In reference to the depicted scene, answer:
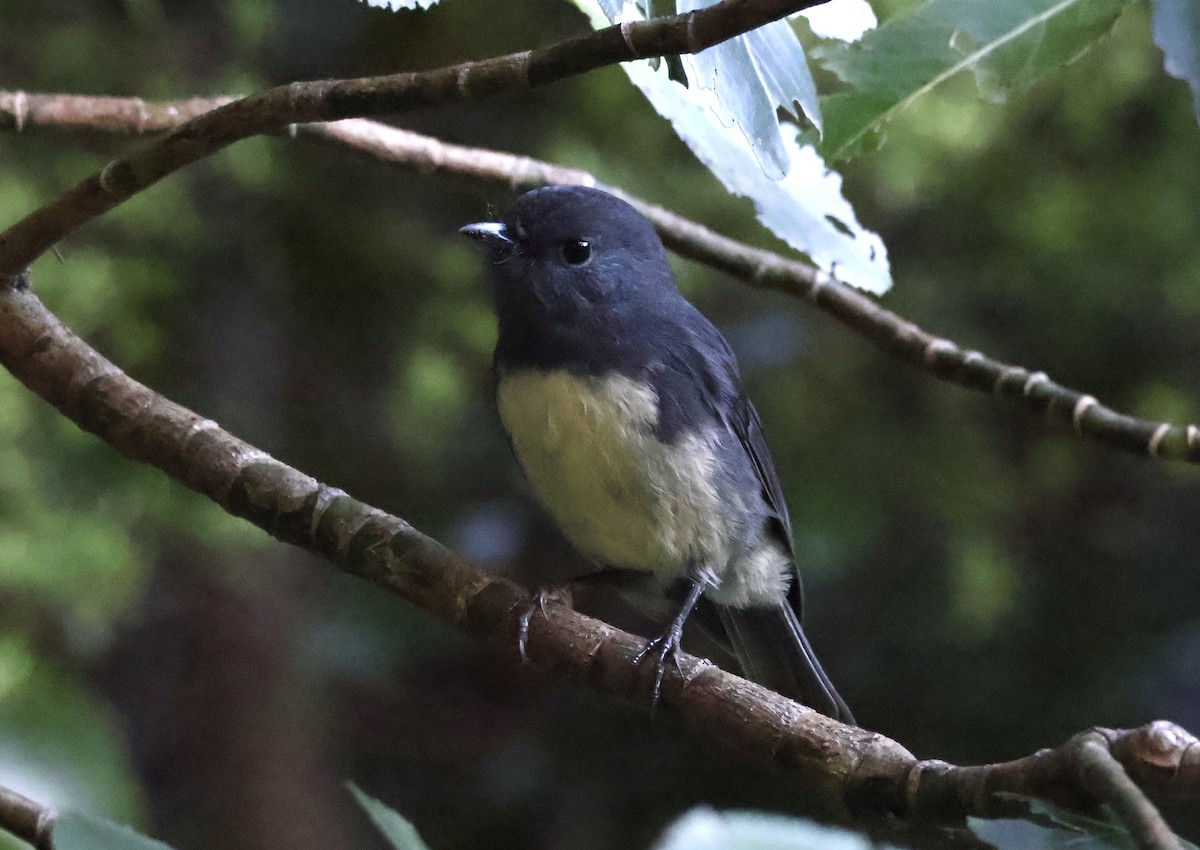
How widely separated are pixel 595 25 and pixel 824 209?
0.35 metres

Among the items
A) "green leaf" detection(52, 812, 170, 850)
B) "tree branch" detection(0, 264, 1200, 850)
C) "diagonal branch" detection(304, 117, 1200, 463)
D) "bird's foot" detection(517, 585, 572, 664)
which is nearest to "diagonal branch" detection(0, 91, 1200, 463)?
"diagonal branch" detection(304, 117, 1200, 463)

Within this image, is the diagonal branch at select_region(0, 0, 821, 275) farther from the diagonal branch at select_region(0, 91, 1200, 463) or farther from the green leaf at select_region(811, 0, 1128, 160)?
the diagonal branch at select_region(0, 91, 1200, 463)

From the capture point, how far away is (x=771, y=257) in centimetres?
183

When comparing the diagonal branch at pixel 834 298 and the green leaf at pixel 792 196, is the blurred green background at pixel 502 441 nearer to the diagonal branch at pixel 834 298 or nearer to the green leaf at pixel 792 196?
the diagonal branch at pixel 834 298

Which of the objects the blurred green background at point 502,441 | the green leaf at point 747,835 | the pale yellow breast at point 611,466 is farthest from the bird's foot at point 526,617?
the blurred green background at point 502,441

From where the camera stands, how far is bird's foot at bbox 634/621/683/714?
1.24 m

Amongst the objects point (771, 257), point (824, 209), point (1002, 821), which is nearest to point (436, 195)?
point (771, 257)

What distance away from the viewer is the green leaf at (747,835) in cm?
55

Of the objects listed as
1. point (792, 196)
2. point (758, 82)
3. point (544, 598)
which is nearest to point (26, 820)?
point (544, 598)

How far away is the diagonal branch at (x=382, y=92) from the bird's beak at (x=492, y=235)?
1.89ft

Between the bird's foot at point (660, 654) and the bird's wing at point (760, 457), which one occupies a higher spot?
the bird's wing at point (760, 457)

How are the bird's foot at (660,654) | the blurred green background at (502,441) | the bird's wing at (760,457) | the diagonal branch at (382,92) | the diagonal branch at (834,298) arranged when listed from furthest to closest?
1. the blurred green background at (502,441)
2. the bird's wing at (760,457)
3. the diagonal branch at (834,298)
4. the bird's foot at (660,654)
5. the diagonal branch at (382,92)

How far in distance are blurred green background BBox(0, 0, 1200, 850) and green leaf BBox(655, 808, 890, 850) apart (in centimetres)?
201

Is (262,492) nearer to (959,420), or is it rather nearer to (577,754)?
(577,754)
